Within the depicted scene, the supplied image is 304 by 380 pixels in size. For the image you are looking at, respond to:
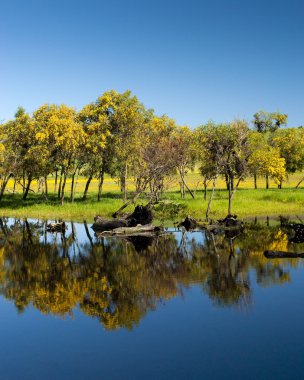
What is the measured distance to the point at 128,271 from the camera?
2936 cm

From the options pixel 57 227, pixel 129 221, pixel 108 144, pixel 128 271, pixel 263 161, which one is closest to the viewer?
pixel 128 271

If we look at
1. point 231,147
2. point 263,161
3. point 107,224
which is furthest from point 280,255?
point 263,161

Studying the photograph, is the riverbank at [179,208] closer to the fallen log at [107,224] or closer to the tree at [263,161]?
the tree at [263,161]

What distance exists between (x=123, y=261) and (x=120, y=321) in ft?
39.2

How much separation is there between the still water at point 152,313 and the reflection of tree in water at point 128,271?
0.24 ft

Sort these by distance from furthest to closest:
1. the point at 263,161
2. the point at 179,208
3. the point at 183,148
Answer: the point at 263,161 < the point at 183,148 < the point at 179,208

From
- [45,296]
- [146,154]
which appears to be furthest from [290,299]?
[146,154]

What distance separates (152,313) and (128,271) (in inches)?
326

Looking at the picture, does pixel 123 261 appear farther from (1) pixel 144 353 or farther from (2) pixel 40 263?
(1) pixel 144 353

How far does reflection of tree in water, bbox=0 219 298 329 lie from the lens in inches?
899

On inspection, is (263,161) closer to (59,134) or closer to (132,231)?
(59,134)

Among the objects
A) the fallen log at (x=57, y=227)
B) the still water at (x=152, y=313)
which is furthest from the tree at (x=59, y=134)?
the still water at (x=152, y=313)

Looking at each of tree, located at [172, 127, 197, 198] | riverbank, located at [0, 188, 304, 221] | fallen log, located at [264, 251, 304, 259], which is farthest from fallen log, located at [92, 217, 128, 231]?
tree, located at [172, 127, 197, 198]

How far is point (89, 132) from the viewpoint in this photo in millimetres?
69188
